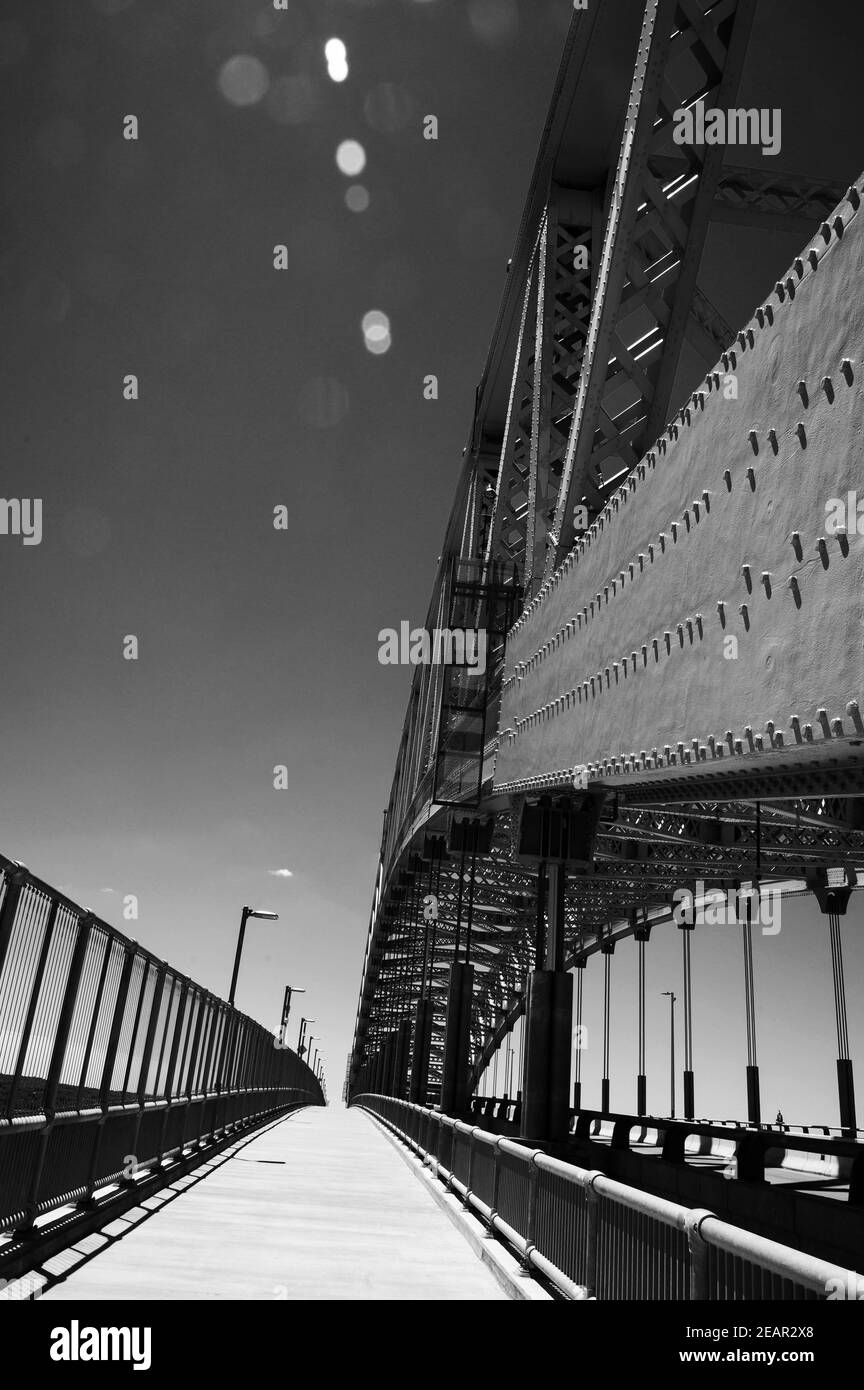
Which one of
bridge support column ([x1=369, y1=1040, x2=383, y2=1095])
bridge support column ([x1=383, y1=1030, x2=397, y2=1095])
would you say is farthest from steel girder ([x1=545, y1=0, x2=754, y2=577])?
bridge support column ([x1=369, y1=1040, x2=383, y2=1095])

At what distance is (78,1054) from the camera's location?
26.9 feet

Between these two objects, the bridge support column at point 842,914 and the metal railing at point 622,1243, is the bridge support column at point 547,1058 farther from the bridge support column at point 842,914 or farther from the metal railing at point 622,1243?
the bridge support column at point 842,914

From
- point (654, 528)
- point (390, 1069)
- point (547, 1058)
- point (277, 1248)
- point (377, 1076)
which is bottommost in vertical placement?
point (277, 1248)

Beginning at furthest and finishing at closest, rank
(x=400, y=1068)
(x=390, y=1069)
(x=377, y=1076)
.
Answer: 1. (x=377, y=1076)
2. (x=390, y=1069)
3. (x=400, y=1068)

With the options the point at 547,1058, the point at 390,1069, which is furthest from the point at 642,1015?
the point at 547,1058

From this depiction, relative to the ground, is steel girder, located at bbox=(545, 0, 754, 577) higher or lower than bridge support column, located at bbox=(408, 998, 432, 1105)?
higher

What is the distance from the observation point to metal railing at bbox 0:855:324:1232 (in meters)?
6.54

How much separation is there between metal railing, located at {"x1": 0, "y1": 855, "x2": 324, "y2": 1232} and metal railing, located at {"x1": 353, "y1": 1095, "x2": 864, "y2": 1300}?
336 cm

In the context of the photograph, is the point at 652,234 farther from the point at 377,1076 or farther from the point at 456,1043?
the point at 377,1076

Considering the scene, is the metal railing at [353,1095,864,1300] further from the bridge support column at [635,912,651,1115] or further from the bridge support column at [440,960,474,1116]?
the bridge support column at [635,912,651,1115]

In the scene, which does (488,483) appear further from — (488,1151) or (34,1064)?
(34,1064)

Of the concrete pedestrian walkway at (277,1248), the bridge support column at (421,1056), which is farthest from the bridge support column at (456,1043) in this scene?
the bridge support column at (421,1056)

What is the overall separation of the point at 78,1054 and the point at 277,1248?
2217 millimetres
